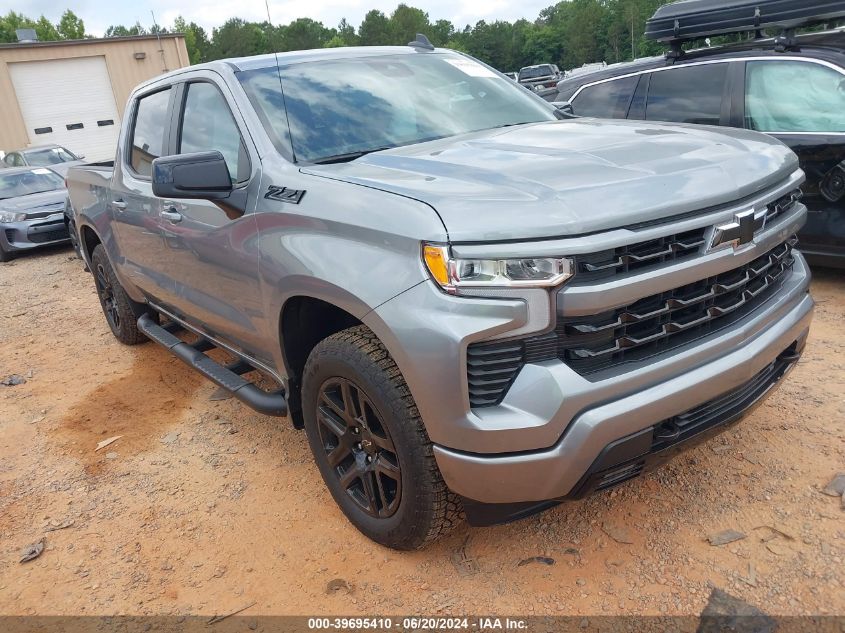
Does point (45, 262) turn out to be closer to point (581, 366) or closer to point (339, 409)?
point (339, 409)

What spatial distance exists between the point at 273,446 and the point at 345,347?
4.90 ft

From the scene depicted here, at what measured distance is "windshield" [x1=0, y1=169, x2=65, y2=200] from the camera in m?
12.0

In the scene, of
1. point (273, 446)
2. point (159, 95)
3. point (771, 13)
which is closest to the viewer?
point (273, 446)

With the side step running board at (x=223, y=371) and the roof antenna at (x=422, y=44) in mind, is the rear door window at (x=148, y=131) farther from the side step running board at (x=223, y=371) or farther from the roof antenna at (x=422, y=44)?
the roof antenna at (x=422, y=44)

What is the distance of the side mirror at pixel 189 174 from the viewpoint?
284 cm

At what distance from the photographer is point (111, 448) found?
3.97m

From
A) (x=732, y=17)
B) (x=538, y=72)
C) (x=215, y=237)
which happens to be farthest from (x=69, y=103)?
(x=215, y=237)

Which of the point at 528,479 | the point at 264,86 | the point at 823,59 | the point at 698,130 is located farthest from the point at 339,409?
the point at 823,59

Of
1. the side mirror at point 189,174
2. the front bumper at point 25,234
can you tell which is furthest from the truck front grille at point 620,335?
the front bumper at point 25,234

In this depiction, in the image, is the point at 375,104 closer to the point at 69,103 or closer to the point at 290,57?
the point at 290,57

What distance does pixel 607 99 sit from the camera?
6059 mm

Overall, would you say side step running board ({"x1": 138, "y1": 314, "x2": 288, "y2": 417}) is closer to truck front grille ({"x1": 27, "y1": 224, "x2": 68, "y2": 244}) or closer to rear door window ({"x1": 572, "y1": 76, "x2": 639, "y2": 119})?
rear door window ({"x1": 572, "y1": 76, "x2": 639, "y2": 119})

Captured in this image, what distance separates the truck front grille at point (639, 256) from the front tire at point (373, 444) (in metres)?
0.71

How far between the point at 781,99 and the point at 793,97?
81 mm
